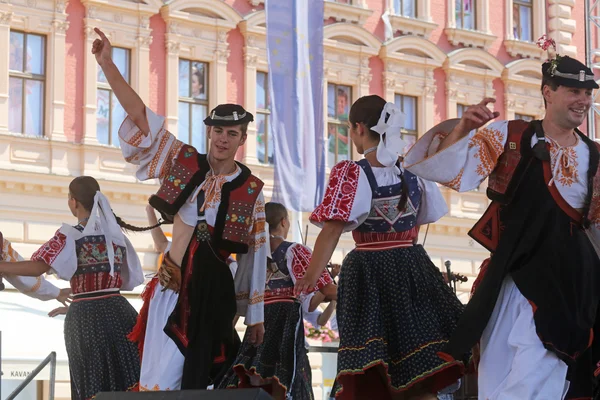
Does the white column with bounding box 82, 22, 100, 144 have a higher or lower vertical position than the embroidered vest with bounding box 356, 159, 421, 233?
higher

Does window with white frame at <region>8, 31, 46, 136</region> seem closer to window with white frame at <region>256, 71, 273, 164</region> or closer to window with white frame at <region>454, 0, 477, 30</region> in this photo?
window with white frame at <region>256, 71, 273, 164</region>

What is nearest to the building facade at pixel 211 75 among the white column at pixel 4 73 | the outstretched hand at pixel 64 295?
the white column at pixel 4 73

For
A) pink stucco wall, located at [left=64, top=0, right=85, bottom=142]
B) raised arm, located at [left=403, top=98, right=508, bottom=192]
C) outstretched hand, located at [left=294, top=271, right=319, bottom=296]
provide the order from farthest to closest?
1. pink stucco wall, located at [left=64, top=0, right=85, bottom=142]
2. outstretched hand, located at [left=294, top=271, right=319, bottom=296]
3. raised arm, located at [left=403, top=98, right=508, bottom=192]

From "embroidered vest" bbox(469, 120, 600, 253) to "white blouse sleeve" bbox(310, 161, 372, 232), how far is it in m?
0.71

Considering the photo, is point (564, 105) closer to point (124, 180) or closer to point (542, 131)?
point (542, 131)

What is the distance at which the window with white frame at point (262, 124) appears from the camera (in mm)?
21609

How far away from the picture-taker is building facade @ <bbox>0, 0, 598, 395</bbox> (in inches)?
742

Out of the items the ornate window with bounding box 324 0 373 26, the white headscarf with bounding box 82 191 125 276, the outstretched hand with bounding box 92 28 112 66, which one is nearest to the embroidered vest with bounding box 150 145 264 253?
the outstretched hand with bounding box 92 28 112 66

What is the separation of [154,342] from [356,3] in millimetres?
18086

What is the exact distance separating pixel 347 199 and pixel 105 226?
84.0 inches

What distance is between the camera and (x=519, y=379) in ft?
15.5

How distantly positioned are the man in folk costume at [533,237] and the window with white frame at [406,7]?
19.3 m

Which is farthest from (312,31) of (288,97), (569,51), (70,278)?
(569,51)

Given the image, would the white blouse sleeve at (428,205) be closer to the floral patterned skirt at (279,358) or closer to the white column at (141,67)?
the floral patterned skirt at (279,358)
